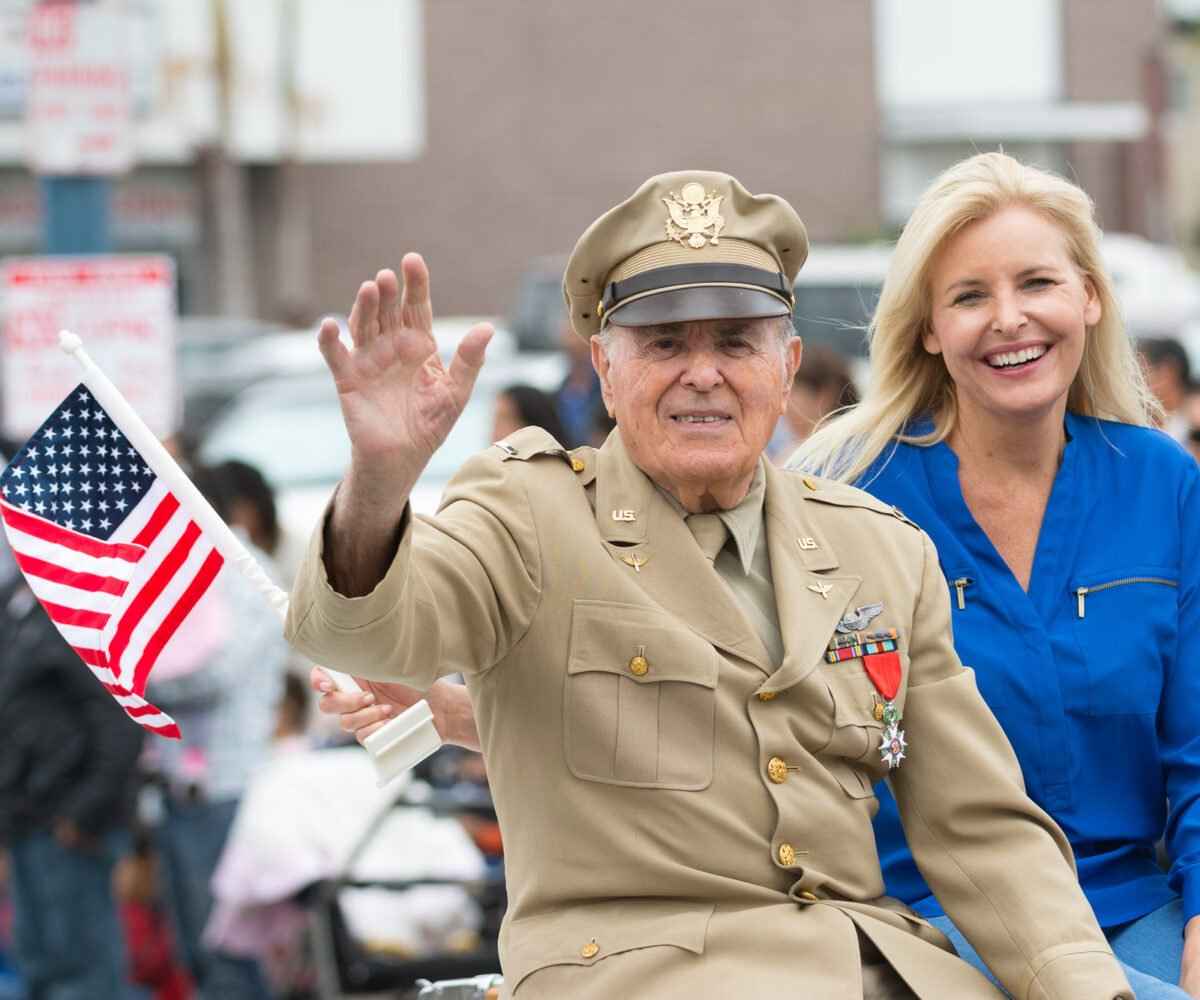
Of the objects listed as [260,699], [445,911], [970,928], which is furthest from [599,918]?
[260,699]

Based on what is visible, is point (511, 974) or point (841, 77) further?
point (841, 77)

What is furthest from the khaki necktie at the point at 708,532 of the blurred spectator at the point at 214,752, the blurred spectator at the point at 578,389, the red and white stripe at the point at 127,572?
the blurred spectator at the point at 578,389

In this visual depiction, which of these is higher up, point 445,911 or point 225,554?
point 225,554

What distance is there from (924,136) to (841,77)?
158 centimetres

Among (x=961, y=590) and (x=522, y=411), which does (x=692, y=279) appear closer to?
(x=961, y=590)

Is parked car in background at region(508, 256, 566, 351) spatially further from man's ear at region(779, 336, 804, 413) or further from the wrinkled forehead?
the wrinkled forehead

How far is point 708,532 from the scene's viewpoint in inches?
141

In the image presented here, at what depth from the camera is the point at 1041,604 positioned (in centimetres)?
412

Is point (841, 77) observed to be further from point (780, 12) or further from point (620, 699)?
point (620, 699)

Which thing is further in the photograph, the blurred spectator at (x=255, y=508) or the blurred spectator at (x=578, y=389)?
the blurred spectator at (x=578, y=389)

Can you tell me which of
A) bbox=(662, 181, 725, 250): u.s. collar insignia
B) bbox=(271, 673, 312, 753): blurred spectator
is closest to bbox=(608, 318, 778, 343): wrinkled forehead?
bbox=(662, 181, 725, 250): u.s. collar insignia

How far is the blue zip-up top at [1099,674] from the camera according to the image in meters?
4.05

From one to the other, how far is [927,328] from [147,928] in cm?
552

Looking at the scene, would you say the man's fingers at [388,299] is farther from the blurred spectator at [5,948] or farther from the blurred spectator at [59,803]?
the blurred spectator at [5,948]
